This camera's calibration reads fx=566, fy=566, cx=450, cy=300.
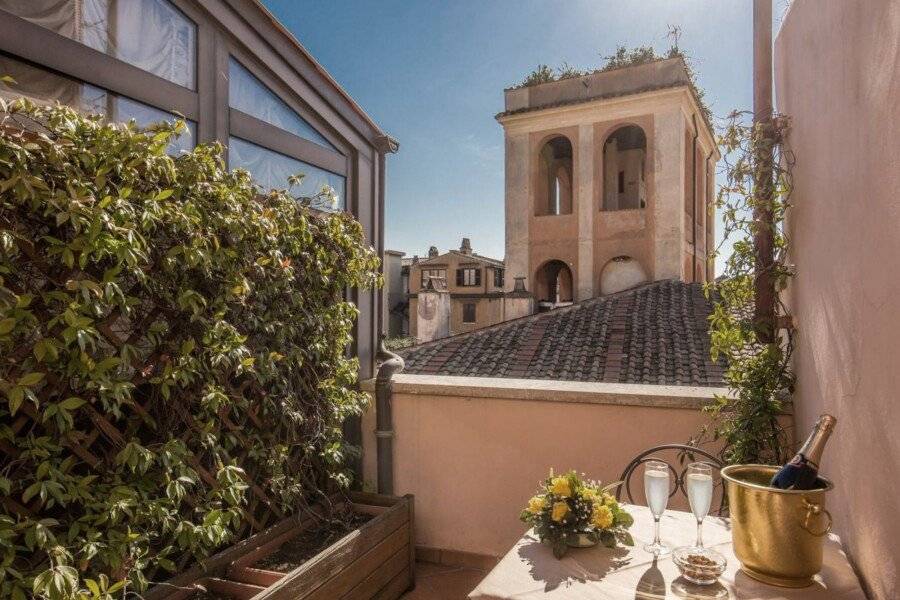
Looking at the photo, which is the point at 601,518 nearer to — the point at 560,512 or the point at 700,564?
the point at 560,512

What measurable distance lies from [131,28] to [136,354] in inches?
66.0

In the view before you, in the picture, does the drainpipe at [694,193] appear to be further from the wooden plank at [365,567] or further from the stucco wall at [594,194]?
Result: the wooden plank at [365,567]

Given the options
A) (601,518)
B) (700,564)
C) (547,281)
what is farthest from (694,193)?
(700,564)

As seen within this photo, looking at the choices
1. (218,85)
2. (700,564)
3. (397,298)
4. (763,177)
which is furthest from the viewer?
(397,298)

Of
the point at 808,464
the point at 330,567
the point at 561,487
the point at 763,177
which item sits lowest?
the point at 330,567

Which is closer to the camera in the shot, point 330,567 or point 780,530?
point 780,530

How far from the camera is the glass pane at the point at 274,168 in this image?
10.8ft

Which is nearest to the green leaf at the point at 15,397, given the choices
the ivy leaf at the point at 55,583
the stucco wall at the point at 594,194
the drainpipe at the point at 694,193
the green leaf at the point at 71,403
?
the green leaf at the point at 71,403

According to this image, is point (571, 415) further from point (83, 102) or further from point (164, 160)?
point (83, 102)

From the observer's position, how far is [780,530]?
4.80ft

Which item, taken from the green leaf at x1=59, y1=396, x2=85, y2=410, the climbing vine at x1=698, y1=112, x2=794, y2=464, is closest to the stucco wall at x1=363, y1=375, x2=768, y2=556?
the climbing vine at x1=698, y1=112, x2=794, y2=464

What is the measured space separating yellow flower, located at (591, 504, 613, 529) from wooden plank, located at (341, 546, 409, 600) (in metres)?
1.50

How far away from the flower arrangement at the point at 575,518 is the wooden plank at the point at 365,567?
1.18 meters

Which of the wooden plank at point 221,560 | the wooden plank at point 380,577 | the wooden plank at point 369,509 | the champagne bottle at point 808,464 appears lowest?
the wooden plank at point 380,577
